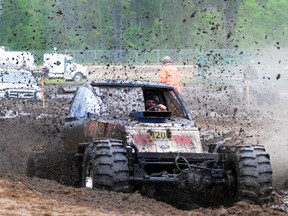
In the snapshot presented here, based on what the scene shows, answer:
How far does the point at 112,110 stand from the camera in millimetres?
11828

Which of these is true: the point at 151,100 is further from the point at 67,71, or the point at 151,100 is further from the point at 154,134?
the point at 67,71

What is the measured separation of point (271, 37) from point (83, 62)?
20126 millimetres

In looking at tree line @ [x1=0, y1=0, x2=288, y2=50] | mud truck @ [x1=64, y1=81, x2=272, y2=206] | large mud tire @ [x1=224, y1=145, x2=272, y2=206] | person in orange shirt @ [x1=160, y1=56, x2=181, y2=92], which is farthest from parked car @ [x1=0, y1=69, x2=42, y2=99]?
large mud tire @ [x1=224, y1=145, x2=272, y2=206]

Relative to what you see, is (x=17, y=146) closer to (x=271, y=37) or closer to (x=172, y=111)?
(x=172, y=111)

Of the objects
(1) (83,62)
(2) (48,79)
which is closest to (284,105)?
(2) (48,79)

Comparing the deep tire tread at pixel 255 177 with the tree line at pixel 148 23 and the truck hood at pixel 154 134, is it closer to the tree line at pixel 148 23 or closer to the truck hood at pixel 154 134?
the truck hood at pixel 154 134

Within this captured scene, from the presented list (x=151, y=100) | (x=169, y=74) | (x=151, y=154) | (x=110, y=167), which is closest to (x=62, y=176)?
(x=151, y=100)

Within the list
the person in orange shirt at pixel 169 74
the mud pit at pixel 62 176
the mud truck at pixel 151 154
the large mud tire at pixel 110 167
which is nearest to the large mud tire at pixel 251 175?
the mud truck at pixel 151 154

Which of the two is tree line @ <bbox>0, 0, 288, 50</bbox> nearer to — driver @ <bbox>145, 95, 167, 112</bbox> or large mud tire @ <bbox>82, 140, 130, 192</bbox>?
driver @ <bbox>145, 95, 167, 112</bbox>

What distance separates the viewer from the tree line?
4512 cm

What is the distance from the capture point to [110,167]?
32.1 ft

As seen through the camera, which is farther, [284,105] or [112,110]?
[284,105]

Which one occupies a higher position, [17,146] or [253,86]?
[253,86]

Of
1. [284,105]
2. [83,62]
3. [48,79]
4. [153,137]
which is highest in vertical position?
[83,62]
